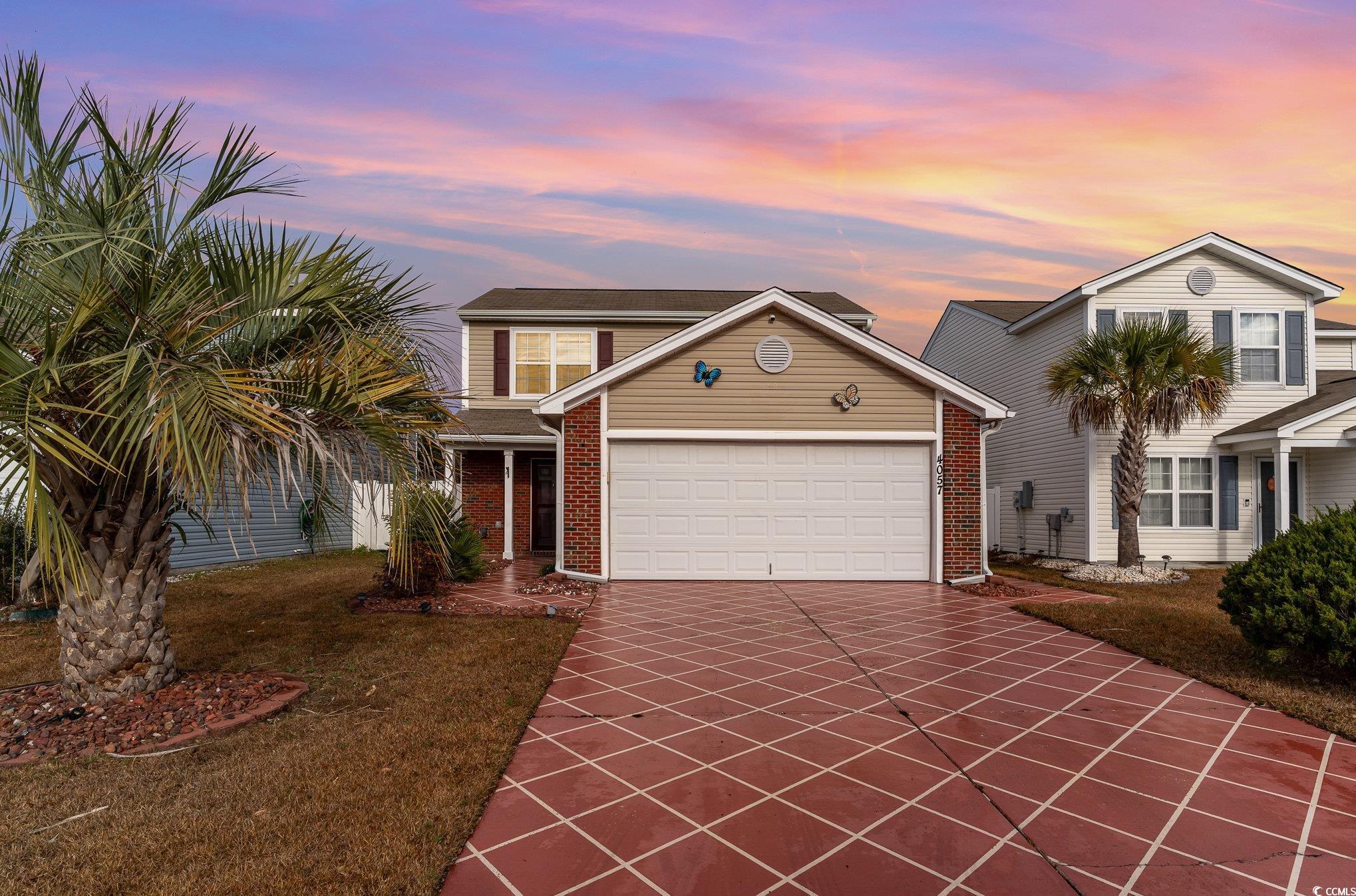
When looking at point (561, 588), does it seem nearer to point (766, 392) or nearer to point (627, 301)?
point (766, 392)

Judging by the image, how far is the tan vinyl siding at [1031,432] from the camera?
1578 cm

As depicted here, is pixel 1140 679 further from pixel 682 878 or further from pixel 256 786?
pixel 256 786

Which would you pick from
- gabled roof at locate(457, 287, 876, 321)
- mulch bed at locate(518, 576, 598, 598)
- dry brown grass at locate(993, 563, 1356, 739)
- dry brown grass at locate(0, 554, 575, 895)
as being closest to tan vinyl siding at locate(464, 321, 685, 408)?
gabled roof at locate(457, 287, 876, 321)

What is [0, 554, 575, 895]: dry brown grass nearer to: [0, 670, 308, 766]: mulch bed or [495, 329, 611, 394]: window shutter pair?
[0, 670, 308, 766]: mulch bed

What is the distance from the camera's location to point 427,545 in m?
11.2

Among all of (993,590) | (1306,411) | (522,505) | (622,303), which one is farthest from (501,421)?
(1306,411)

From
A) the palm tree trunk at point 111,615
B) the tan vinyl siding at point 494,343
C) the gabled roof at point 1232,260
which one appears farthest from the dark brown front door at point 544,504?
the gabled roof at point 1232,260

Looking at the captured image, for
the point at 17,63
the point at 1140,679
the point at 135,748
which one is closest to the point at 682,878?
the point at 135,748

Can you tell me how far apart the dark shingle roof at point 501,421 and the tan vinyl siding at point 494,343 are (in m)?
0.22

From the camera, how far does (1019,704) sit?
564 centimetres

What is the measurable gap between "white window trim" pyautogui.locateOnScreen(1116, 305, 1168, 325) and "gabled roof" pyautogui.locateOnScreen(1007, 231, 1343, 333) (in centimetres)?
62

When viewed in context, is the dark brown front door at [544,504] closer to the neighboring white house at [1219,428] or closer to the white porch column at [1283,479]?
the neighboring white house at [1219,428]

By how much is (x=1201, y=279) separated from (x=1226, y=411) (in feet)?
9.36

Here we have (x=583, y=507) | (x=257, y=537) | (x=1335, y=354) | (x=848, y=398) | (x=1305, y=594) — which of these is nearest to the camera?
(x=1305, y=594)
